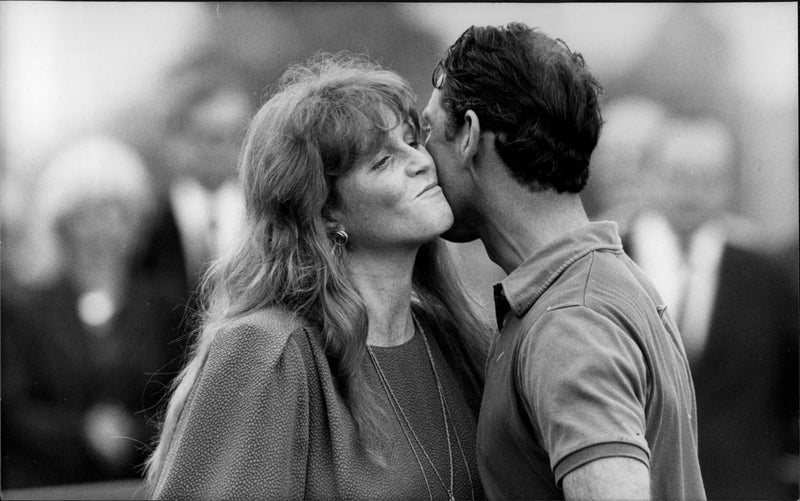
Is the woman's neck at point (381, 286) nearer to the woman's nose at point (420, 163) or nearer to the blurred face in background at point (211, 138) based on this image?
the woman's nose at point (420, 163)

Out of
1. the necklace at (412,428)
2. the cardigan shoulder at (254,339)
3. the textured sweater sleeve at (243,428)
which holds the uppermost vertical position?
the cardigan shoulder at (254,339)

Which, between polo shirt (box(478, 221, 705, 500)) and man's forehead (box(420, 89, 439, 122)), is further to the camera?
man's forehead (box(420, 89, 439, 122))

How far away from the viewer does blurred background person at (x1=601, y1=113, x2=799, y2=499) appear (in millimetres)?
3490

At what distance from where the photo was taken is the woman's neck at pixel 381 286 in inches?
88.0

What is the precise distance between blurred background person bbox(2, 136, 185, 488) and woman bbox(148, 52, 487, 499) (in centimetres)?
106

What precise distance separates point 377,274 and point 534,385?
0.72 metres

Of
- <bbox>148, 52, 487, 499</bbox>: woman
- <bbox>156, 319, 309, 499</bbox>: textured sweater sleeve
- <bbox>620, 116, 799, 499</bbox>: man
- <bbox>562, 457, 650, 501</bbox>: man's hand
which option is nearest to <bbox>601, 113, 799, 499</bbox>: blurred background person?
<bbox>620, 116, 799, 499</bbox>: man

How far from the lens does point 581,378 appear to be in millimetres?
1531

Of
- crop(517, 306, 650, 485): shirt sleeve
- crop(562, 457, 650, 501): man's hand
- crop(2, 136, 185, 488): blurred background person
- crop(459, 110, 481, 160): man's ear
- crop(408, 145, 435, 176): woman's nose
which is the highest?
crop(459, 110, 481, 160): man's ear

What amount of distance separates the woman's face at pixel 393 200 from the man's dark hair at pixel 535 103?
0.23 metres

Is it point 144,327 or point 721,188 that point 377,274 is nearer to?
point 144,327

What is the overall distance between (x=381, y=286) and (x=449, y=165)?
0.33 meters

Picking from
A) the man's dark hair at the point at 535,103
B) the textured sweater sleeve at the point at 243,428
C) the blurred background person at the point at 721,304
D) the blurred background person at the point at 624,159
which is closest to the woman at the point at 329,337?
the textured sweater sleeve at the point at 243,428

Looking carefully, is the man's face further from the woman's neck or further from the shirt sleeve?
the shirt sleeve
